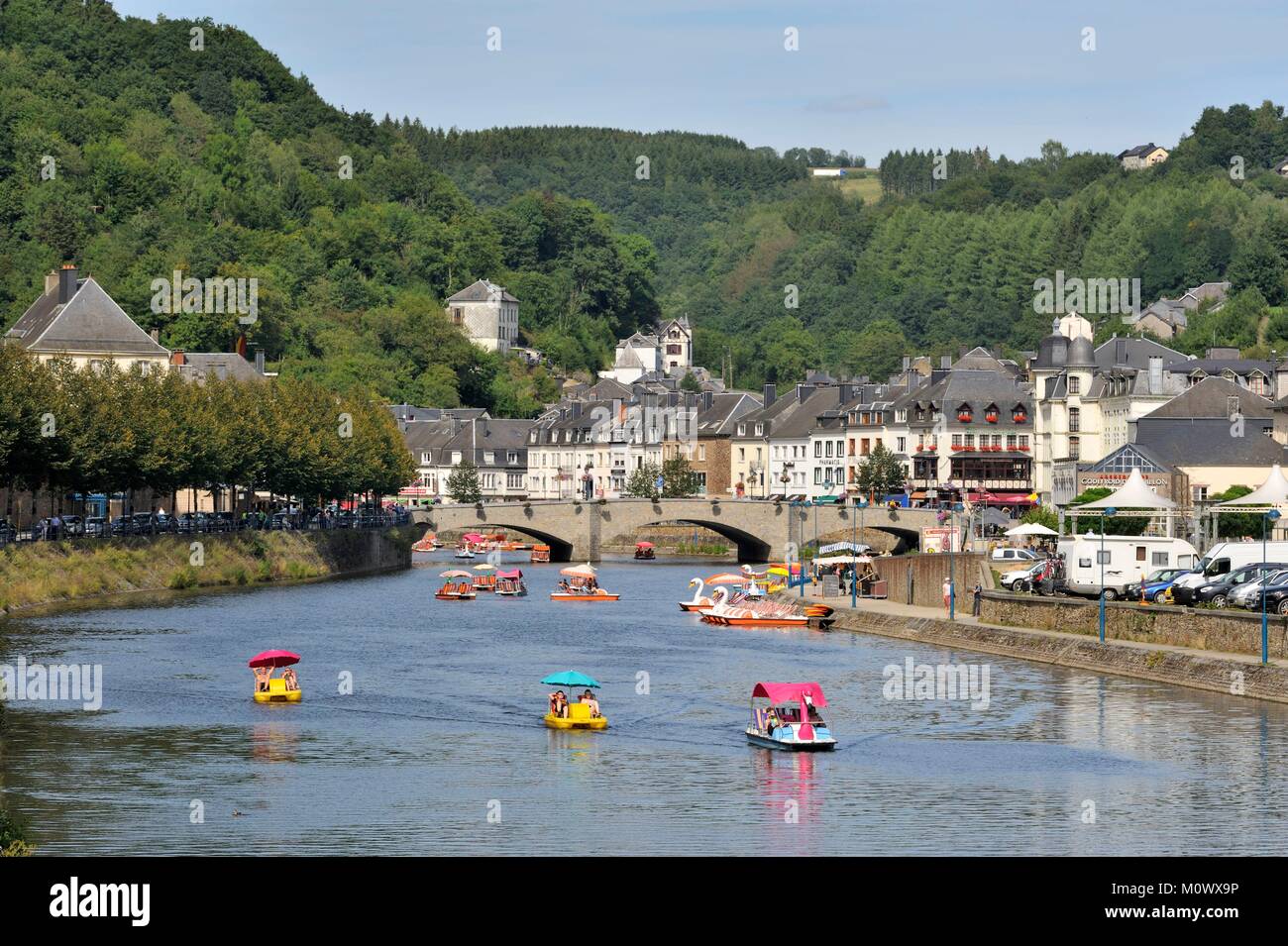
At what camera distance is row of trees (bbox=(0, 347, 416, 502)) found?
9106cm

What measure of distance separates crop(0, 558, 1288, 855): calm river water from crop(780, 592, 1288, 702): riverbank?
63cm

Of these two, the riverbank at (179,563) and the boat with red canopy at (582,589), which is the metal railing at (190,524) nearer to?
the riverbank at (179,563)

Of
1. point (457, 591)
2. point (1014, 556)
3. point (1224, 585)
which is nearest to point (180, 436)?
point (457, 591)

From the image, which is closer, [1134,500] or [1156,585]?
[1156,585]

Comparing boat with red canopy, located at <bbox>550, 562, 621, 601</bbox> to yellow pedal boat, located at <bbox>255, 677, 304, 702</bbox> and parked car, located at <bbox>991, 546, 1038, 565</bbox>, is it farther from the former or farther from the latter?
yellow pedal boat, located at <bbox>255, 677, 304, 702</bbox>

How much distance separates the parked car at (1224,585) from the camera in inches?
2584

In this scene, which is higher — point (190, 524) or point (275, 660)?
point (190, 524)

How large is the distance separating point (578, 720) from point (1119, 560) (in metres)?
29.8

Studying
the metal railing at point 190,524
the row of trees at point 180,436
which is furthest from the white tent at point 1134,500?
the metal railing at point 190,524

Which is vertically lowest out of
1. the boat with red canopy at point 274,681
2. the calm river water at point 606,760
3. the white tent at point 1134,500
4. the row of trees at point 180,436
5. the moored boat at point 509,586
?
the moored boat at point 509,586

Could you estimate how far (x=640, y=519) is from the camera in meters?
151

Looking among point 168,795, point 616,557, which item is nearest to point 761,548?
point 616,557

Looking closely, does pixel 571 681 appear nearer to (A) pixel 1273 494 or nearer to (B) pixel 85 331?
(A) pixel 1273 494
